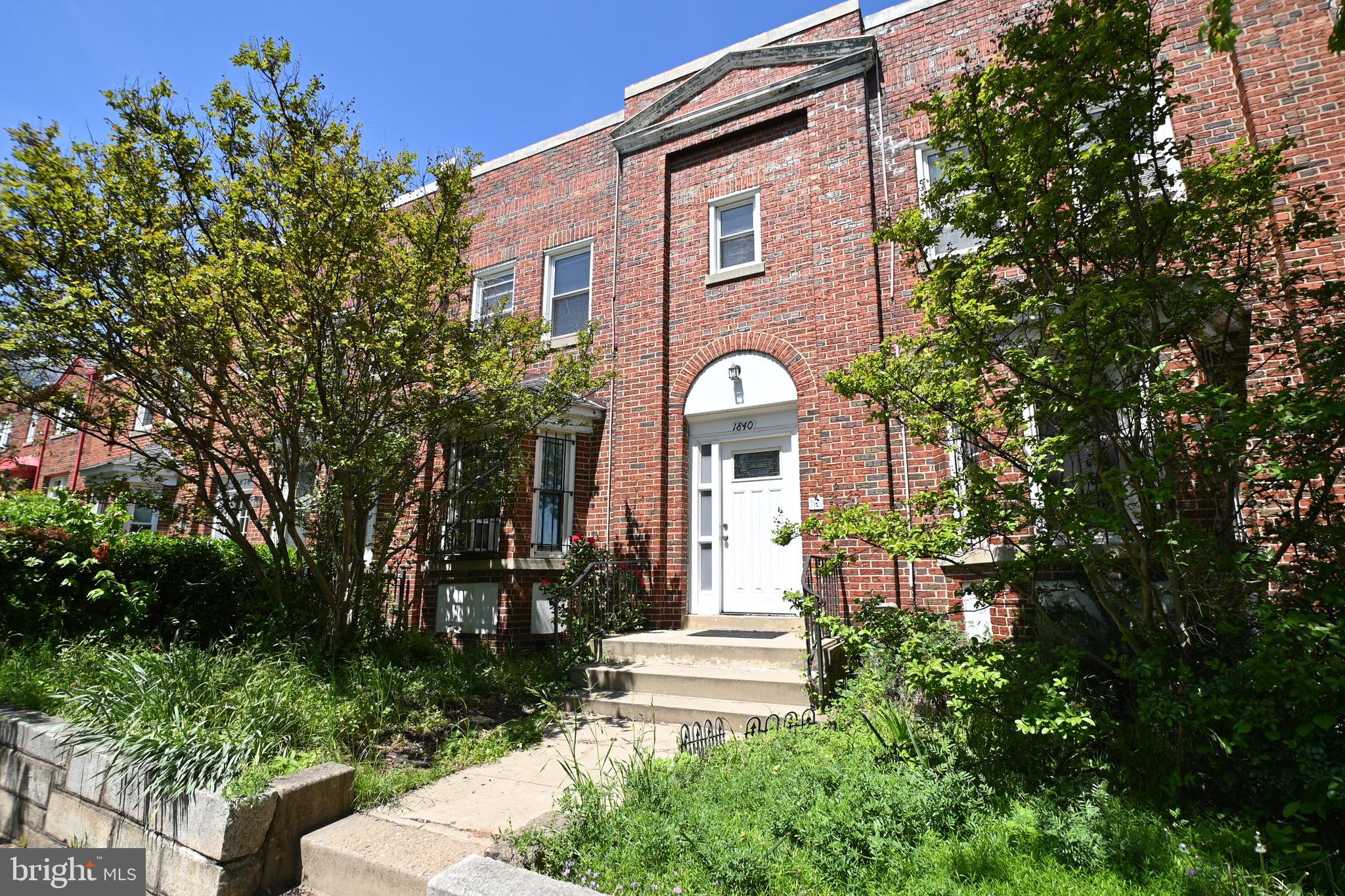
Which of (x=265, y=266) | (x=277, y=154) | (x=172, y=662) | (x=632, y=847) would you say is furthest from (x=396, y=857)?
(x=277, y=154)

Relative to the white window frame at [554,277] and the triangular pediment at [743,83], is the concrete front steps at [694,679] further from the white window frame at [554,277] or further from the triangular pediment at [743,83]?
the triangular pediment at [743,83]

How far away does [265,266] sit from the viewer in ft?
18.4

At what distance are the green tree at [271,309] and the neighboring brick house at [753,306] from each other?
4.93 ft

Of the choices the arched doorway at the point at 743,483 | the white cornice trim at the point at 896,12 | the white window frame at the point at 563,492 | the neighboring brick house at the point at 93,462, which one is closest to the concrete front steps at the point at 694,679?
the arched doorway at the point at 743,483

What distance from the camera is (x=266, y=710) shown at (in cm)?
463

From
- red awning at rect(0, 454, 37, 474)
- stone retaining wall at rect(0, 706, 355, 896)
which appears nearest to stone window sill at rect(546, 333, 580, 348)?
stone retaining wall at rect(0, 706, 355, 896)

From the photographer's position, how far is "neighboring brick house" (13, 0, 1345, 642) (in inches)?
298

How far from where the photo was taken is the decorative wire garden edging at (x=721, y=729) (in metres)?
4.63

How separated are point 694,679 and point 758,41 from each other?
907cm

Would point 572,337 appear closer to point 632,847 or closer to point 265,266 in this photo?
point 265,266

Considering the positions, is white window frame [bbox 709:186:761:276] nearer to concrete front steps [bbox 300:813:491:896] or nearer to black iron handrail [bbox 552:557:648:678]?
black iron handrail [bbox 552:557:648:678]

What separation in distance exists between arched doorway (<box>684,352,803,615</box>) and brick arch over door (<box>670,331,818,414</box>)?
2.7 inches

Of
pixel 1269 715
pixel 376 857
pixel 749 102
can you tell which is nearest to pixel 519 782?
pixel 376 857

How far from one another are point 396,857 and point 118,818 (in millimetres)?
2021
